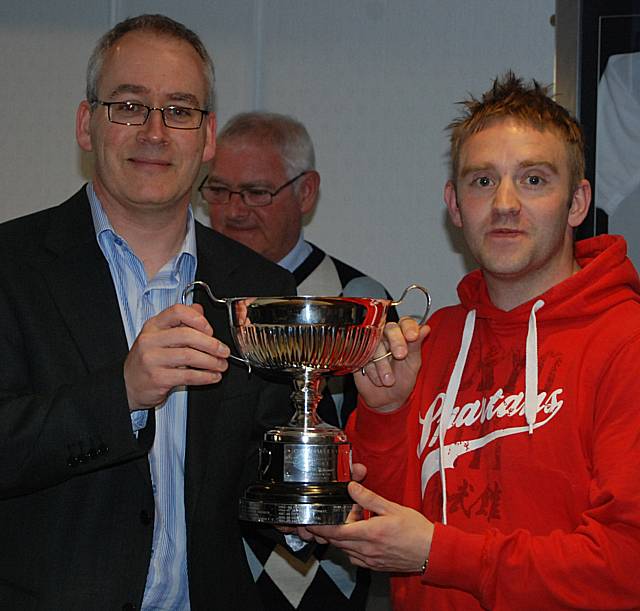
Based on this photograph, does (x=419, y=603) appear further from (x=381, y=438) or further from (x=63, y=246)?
(x=63, y=246)

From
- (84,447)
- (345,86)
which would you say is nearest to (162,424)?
(84,447)

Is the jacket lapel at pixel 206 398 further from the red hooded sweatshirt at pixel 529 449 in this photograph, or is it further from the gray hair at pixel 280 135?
the gray hair at pixel 280 135

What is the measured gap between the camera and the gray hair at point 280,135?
371 centimetres

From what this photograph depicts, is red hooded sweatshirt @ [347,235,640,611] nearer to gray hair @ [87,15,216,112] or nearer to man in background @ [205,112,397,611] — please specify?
gray hair @ [87,15,216,112]

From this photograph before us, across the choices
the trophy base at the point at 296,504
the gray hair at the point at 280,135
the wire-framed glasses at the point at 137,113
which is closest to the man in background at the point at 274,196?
the gray hair at the point at 280,135

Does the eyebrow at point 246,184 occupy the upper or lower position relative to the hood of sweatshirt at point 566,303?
upper

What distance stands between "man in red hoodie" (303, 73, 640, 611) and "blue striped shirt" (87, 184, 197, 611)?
29 cm

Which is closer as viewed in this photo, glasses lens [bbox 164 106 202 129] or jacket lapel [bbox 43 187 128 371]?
jacket lapel [bbox 43 187 128 371]

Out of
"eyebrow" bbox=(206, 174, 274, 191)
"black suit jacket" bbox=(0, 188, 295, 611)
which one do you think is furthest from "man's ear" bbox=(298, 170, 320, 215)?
"black suit jacket" bbox=(0, 188, 295, 611)

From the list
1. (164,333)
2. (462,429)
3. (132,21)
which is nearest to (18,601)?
(164,333)

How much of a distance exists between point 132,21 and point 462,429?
3.57ft

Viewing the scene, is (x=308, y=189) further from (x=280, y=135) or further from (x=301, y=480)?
(x=301, y=480)

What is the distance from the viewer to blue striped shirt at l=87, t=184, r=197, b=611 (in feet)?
6.77

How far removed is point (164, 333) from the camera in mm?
1820
